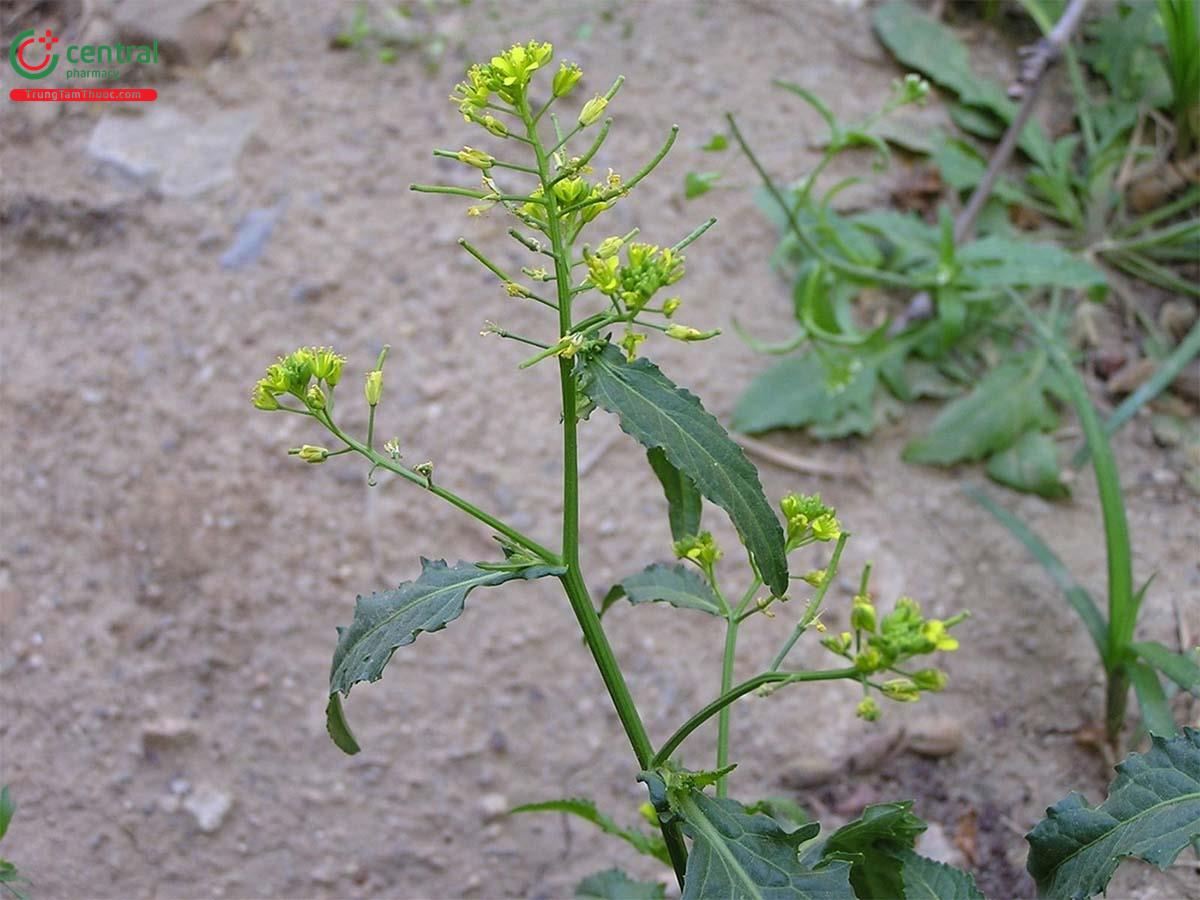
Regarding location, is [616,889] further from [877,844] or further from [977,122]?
[977,122]

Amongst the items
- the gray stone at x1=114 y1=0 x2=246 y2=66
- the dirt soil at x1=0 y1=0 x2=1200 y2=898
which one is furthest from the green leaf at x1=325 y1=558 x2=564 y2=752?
the gray stone at x1=114 y1=0 x2=246 y2=66

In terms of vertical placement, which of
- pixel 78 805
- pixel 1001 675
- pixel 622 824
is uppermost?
pixel 1001 675

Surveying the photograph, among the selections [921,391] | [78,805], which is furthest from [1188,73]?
[78,805]

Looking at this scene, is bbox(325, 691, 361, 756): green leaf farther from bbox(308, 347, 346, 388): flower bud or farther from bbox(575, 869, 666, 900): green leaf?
bbox(575, 869, 666, 900): green leaf

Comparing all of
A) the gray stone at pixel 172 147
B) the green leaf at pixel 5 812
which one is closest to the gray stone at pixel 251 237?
the gray stone at pixel 172 147

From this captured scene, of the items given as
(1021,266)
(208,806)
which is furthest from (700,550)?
(1021,266)

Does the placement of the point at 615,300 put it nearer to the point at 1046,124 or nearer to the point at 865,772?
the point at 865,772
